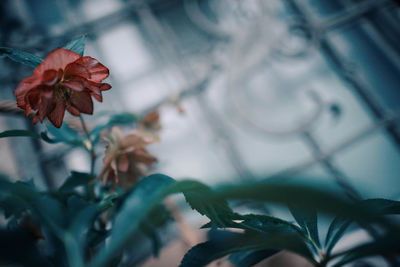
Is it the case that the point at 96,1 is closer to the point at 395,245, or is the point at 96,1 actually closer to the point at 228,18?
the point at 228,18

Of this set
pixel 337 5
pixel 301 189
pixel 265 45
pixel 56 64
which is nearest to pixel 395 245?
pixel 301 189

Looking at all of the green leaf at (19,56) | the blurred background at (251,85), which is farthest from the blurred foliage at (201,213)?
the blurred background at (251,85)

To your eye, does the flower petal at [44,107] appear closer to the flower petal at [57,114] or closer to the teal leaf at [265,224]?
the flower petal at [57,114]

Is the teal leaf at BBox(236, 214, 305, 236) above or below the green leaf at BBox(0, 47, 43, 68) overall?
below

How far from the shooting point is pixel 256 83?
1.23 metres

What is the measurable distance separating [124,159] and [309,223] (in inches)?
10.5

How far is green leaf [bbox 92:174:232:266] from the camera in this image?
0.40 ft

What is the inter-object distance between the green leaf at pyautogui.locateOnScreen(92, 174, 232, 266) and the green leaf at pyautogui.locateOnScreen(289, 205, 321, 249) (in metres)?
0.10

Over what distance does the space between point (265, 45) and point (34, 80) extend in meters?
1.09

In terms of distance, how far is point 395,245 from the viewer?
0.14 meters

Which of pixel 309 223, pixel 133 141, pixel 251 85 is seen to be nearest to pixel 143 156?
pixel 133 141

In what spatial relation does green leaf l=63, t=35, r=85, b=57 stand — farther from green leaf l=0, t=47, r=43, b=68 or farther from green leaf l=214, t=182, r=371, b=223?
green leaf l=214, t=182, r=371, b=223

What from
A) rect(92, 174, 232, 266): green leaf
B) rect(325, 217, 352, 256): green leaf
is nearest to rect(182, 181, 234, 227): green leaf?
rect(92, 174, 232, 266): green leaf

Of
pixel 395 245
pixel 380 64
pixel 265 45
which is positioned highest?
pixel 265 45
